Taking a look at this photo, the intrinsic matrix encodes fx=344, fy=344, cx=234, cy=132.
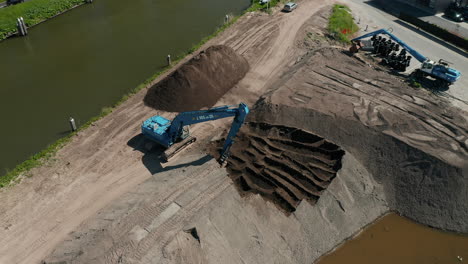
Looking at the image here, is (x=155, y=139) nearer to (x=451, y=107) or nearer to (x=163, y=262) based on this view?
(x=163, y=262)

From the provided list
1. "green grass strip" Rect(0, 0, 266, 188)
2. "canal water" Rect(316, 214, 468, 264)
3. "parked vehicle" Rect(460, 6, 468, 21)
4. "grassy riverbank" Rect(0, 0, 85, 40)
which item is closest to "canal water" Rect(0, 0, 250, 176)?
"grassy riverbank" Rect(0, 0, 85, 40)

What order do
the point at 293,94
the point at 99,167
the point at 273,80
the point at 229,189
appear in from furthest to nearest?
the point at 273,80, the point at 293,94, the point at 99,167, the point at 229,189

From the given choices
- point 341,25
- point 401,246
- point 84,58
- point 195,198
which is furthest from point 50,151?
point 341,25

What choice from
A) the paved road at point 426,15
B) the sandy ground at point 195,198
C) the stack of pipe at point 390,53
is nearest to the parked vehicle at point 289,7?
the stack of pipe at point 390,53

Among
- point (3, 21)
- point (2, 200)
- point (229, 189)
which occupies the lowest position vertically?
point (2, 200)

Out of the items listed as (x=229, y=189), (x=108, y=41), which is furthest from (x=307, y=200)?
(x=108, y=41)

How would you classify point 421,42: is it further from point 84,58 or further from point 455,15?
point 84,58

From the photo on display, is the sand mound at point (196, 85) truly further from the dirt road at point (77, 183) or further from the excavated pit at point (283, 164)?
the excavated pit at point (283, 164)
